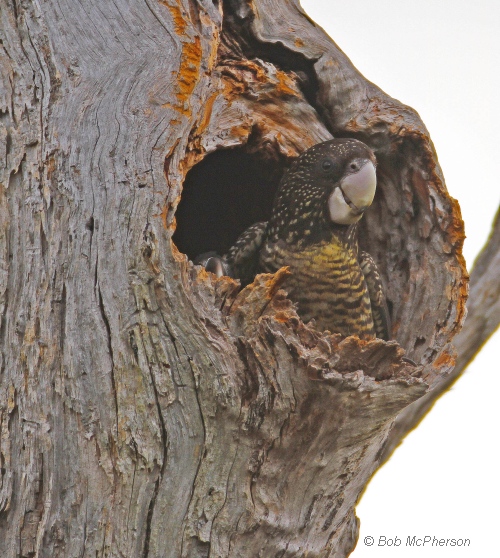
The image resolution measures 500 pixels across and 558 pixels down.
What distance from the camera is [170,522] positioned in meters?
2.77

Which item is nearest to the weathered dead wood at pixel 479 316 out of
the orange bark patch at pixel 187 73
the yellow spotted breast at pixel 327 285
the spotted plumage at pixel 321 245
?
the spotted plumage at pixel 321 245

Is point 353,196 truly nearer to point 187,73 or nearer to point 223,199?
point 187,73

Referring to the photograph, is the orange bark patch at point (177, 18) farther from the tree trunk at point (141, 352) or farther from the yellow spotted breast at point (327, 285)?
the yellow spotted breast at point (327, 285)

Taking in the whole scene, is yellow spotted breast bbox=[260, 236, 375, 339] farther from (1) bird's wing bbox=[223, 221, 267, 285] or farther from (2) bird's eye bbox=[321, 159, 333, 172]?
(2) bird's eye bbox=[321, 159, 333, 172]

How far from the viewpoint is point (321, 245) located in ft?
13.9

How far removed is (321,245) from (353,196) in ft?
1.25

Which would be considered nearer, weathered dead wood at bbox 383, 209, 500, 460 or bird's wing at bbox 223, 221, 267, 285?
bird's wing at bbox 223, 221, 267, 285

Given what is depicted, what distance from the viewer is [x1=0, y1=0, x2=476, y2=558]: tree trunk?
2768 millimetres

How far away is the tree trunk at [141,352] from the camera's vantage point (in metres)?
2.77

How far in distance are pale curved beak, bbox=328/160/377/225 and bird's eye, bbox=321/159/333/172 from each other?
0.10m

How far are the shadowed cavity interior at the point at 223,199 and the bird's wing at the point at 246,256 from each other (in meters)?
0.48

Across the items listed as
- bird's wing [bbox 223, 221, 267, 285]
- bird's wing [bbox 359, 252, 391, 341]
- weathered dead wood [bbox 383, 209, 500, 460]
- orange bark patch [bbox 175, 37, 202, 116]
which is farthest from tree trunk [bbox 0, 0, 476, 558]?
weathered dead wood [bbox 383, 209, 500, 460]

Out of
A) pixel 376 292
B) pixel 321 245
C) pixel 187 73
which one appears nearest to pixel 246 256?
pixel 321 245

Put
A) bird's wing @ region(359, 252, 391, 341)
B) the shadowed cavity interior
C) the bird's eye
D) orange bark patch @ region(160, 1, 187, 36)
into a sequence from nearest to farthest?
orange bark patch @ region(160, 1, 187, 36), the bird's eye, bird's wing @ region(359, 252, 391, 341), the shadowed cavity interior
